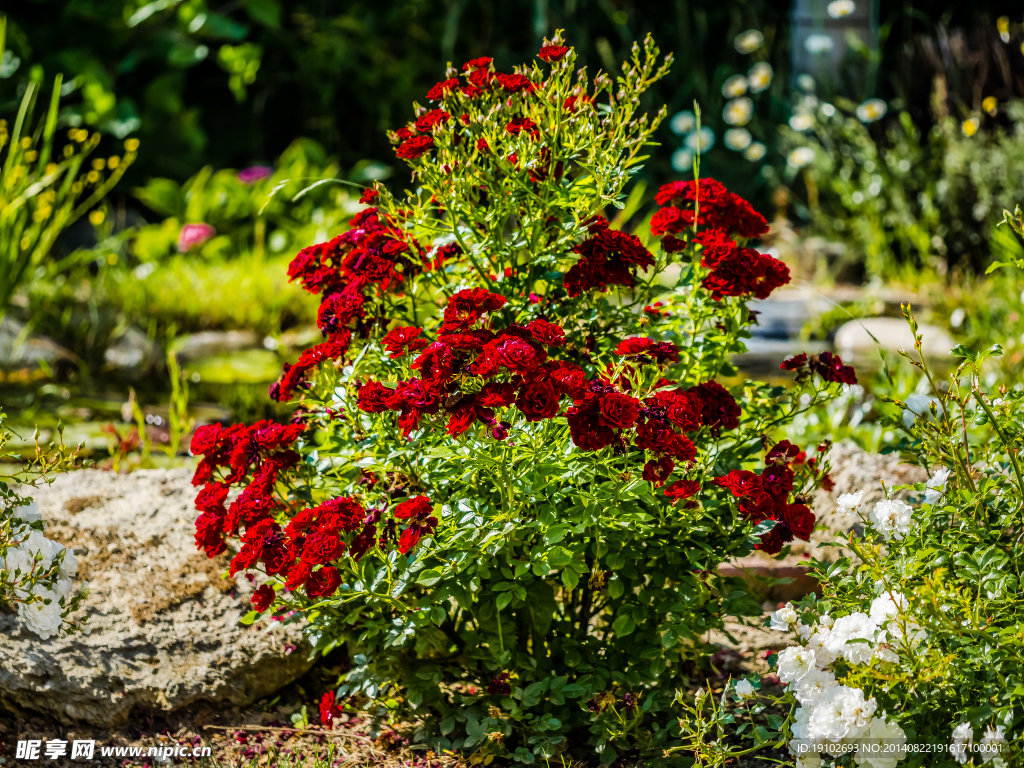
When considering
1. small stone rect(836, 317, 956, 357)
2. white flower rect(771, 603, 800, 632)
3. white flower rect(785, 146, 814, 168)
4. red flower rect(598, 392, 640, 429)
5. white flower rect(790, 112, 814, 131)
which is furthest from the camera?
white flower rect(785, 146, 814, 168)

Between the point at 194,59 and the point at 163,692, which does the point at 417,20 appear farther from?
the point at 163,692

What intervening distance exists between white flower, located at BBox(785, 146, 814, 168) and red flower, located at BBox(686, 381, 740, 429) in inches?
172

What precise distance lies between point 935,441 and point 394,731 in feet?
3.76

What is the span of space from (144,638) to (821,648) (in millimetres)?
1297

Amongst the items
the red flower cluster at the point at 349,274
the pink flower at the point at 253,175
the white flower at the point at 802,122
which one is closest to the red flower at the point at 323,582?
the red flower cluster at the point at 349,274

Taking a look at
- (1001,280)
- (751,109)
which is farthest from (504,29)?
(1001,280)

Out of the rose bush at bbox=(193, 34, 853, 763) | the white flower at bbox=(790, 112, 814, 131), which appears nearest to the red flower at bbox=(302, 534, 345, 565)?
the rose bush at bbox=(193, 34, 853, 763)

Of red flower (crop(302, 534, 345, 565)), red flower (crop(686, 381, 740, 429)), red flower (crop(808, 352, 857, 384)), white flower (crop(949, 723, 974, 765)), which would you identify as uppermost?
red flower (crop(808, 352, 857, 384))

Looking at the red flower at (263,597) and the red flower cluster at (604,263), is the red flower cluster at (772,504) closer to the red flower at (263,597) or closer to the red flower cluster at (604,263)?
the red flower cluster at (604,263)

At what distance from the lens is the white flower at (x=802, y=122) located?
215 inches

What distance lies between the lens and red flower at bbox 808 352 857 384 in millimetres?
1686

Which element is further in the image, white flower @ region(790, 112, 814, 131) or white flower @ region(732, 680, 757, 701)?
white flower @ region(790, 112, 814, 131)

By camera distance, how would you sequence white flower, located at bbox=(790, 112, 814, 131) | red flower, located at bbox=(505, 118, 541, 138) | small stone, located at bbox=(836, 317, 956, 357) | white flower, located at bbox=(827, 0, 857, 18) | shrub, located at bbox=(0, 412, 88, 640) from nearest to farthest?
shrub, located at bbox=(0, 412, 88, 640) < red flower, located at bbox=(505, 118, 541, 138) < small stone, located at bbox=(836, 317, 956, 357) < white flower, located at bbox=(790, 112, 814, 131) < white flower, located at bbox=(827, 0, 857, 18)

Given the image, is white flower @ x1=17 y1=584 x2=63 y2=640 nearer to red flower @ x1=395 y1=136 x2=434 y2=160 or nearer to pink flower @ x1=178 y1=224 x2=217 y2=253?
red flower @ x1=395 y1=136 x2=434 y2=160
